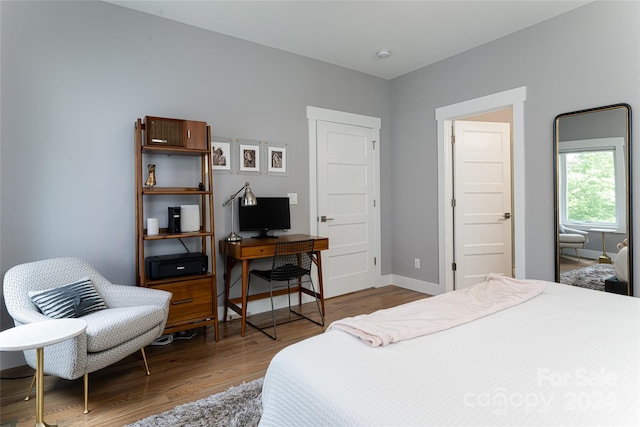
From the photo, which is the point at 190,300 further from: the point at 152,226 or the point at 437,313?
the point at 437,313

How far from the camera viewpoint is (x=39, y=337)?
1.64 m

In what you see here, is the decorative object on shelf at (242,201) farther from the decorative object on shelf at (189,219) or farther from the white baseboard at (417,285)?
the white baseboard at (417,285)

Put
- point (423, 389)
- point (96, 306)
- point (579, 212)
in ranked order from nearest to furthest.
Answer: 1. point (423, 389)
2. point (96, 306)
3. point (579, 212)

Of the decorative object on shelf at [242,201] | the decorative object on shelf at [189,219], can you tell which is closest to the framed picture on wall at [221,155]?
the decorative object on shelf at [242,201]

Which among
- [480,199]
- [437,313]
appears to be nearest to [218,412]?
[437,313]

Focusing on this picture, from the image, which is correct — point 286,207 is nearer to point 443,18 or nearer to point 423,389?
point 443,18

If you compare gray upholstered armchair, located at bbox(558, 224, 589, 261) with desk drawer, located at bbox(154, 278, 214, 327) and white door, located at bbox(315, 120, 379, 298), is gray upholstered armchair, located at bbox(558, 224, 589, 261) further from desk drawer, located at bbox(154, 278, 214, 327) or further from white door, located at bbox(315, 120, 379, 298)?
desk drawer, located at bbox(154, 278, 214, 327)

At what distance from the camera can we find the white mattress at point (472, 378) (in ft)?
3.00

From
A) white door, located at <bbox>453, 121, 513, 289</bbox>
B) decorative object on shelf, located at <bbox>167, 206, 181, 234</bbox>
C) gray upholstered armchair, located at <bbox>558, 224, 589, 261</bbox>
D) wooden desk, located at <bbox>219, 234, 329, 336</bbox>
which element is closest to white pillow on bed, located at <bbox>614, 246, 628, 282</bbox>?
gray upholstered armchair, located at <bbox>558, 224, 589, 261</bbox>

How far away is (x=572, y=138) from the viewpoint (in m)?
3.06

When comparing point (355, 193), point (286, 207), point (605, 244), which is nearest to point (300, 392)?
point (286, 207)

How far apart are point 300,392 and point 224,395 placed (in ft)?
3.92

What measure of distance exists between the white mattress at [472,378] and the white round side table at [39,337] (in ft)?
3.57

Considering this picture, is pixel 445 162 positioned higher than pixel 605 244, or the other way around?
pixel 445 162
